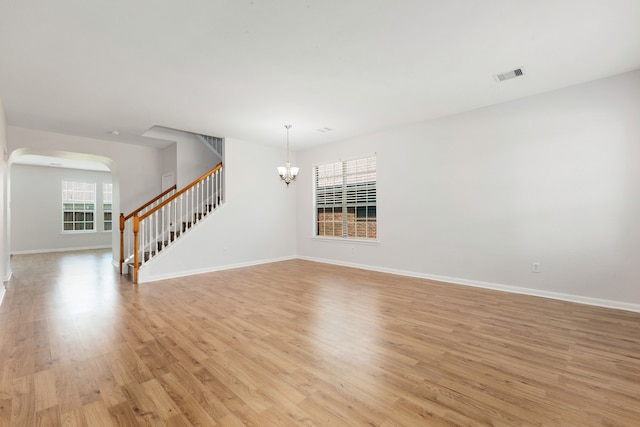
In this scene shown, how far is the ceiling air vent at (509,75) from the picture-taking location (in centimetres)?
339

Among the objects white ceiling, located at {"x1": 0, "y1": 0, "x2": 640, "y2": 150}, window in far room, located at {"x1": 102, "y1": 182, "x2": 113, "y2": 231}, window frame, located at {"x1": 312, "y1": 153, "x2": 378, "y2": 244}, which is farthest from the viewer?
window in far room, located at {"x1": 102, "y1": 182, "x2": 113, "y2": 231}

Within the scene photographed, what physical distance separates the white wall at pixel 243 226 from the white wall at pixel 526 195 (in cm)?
261

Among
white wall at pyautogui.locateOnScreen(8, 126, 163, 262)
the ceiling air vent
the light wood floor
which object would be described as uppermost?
the ceiling air vent

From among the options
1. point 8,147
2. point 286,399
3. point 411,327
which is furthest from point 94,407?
point 8,147

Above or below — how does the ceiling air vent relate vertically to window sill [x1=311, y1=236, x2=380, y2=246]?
above

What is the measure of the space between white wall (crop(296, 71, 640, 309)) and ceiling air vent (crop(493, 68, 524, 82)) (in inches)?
34.7

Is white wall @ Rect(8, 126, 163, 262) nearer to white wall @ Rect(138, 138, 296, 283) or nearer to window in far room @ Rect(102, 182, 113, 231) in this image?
white wall @ Rect(138, 138, 296, 283)

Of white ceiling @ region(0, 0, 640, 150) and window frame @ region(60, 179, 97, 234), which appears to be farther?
window frame @ region(60, 179, 97, 234)

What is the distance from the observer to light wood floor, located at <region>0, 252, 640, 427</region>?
1.71 meters

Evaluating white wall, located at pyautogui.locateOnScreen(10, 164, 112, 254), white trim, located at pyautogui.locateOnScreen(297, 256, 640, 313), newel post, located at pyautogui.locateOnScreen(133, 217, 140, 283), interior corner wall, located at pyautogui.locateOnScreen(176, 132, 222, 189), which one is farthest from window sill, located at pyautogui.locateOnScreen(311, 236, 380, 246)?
white wall, located at pyautogui.locateOnScreen(10, 164, 112, 254)

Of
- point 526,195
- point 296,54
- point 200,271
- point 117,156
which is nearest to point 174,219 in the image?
point 200,271

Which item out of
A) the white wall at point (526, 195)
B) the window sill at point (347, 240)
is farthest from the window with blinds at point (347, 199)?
the white wall at point (526, 195)

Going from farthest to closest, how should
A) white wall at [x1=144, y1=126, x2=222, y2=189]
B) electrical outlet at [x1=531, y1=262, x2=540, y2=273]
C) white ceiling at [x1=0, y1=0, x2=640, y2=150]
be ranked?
white wall at [x1=144, y1=126, x2=222, y2=189] < electrical outlet at [x1=531, y1=262, x2=540, y2=273] < white ceiling at [x1=0, y1=0, x2=640, y2=150]

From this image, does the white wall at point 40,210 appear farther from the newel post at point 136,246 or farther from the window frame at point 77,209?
the newel post at point 136,246
